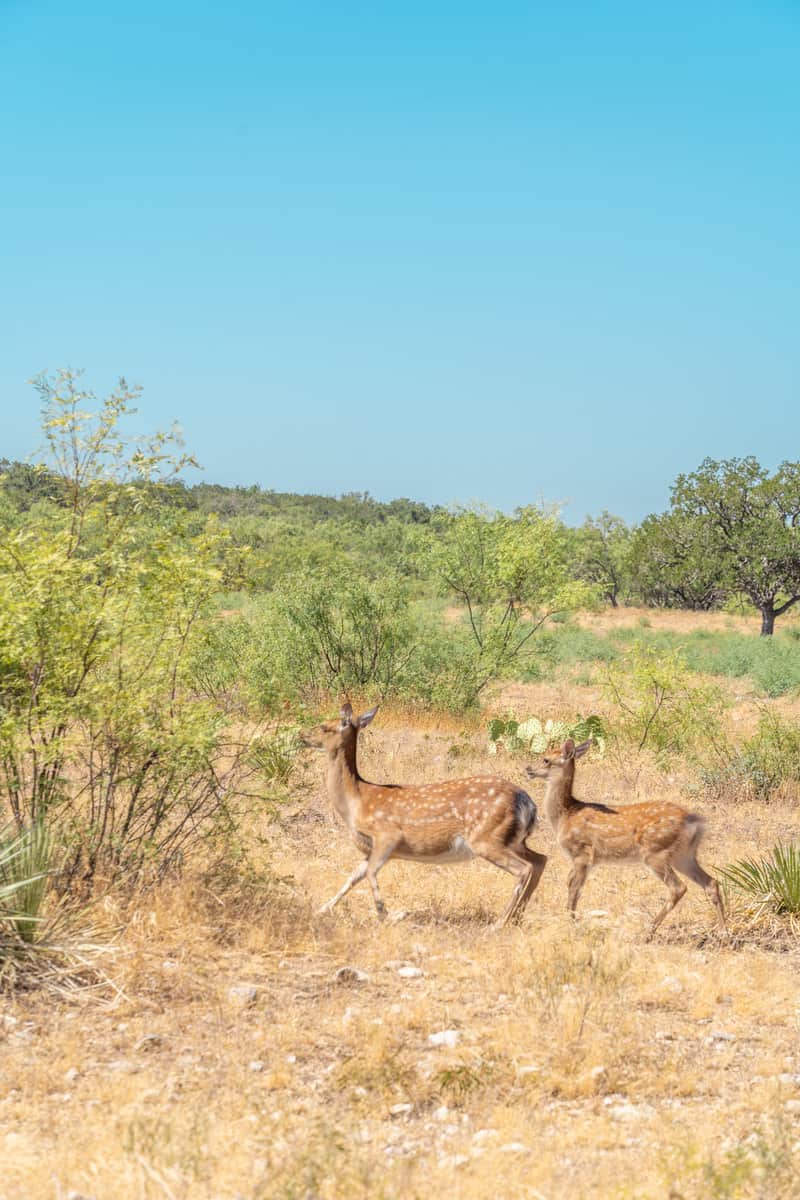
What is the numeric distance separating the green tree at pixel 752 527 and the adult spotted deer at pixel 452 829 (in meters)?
38.3

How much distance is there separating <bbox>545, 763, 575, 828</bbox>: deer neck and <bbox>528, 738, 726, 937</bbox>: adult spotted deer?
0.01m

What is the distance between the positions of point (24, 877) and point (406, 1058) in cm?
273

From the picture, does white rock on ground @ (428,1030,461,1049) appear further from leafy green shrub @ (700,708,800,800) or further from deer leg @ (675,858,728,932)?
leafy green shrub @ (700,708,800,800)

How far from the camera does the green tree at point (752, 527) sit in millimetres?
45969

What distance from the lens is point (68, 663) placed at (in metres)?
7.91

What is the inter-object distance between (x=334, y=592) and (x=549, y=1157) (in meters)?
15.5

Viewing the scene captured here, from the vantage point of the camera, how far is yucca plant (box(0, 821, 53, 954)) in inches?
277

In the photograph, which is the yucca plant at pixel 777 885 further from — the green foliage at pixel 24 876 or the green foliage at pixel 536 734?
the green foliage at pixel 536 734

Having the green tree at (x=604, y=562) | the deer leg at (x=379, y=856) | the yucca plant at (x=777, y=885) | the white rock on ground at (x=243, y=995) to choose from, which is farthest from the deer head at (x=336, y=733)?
the green tree at (x=604, y=562)

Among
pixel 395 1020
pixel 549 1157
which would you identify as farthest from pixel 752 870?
pixel 549 1157

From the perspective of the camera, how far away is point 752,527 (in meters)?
47.1

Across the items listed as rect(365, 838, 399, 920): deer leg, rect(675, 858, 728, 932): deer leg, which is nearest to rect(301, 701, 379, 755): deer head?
rect(365, 838, 399, 920): deer leg

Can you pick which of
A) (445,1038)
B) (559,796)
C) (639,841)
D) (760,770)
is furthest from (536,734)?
(445,1038)

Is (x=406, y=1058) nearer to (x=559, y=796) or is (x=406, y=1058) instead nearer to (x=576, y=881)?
(x=576, y=881)
